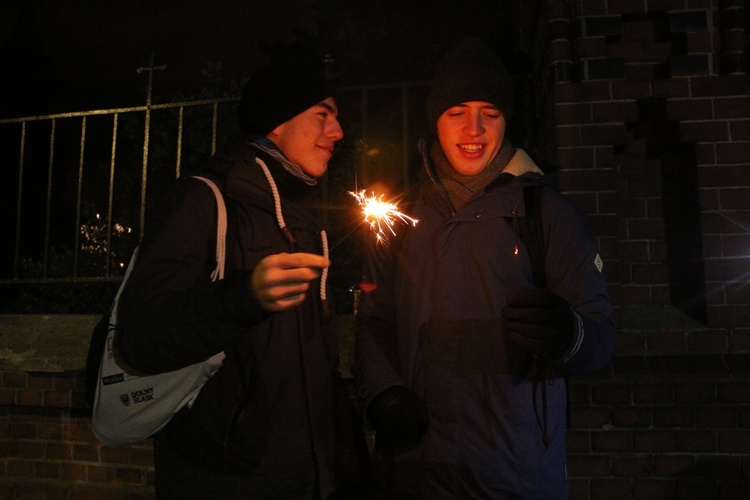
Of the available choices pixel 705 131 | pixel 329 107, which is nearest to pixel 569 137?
pixel 705 131

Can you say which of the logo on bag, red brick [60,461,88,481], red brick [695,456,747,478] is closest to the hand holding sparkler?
the logo on bag

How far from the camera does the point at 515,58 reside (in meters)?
4.14

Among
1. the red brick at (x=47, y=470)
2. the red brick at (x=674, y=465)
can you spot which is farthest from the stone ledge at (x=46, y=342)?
the red brick at (x=674, y=465)

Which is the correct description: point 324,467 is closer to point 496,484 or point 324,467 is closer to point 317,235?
point 496,484

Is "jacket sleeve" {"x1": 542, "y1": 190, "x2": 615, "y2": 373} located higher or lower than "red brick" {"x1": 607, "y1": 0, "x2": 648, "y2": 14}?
lower

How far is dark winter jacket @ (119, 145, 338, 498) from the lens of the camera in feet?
4.99

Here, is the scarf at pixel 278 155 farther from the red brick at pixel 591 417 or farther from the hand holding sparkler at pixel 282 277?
the red brick at pixel 591 417

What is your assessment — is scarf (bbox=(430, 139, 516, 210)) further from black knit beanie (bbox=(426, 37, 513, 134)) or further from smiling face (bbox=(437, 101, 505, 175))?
black knit beanie (bbox=(426, 37, 513, 134))

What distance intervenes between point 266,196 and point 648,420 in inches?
86.5

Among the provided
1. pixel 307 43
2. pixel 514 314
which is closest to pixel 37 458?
pixel 514 314

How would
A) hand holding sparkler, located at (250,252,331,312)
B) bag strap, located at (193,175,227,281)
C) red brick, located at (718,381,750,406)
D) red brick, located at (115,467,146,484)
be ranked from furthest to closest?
red brick, located at (115,467,146,484), red brick, located at (718,381,750,406), bag strap, located at (193,175,227,281), hand holding sparkler, located at (250,252,331,312)

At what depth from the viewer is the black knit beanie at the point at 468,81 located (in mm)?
2125

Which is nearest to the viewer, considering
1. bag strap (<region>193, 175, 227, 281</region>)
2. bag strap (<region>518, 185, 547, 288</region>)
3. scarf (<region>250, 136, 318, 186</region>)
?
bag strap (<region>193, 175, 227, 281</region>)

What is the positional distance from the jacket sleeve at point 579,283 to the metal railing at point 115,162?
0.73 m
